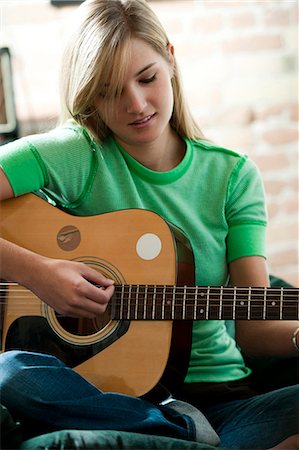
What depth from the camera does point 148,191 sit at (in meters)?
1.41

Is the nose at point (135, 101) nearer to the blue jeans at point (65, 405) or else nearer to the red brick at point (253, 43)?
the blue jeans at point (65, 405)

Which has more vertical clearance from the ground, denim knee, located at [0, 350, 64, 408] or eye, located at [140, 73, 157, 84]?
eye, located at [140, 73, 157, 84]

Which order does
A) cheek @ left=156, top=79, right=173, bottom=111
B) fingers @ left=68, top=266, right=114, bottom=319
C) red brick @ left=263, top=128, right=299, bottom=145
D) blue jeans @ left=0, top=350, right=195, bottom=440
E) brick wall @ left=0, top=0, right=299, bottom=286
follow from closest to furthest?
blue jeans @ left=0, top=350, right=195, bottom=440 → fingers @ left=68, top=266, right=114, bottom=319 → cheek @ left=156, top=79, right=173, bottom=111 → brick wall @ left=0, top=0, right=299, bottom=286 → red brick @ left=263, top=128, right=299, bottom=145

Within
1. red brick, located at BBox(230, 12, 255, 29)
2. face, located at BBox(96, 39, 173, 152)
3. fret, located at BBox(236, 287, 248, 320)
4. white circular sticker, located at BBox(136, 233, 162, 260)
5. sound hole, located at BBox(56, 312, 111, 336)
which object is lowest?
sound hole, located at BBox(56, 312, 111, 336)

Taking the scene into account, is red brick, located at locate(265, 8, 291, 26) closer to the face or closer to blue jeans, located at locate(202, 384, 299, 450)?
the face

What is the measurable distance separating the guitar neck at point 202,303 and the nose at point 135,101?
0.31m

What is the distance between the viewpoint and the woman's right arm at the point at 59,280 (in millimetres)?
1251

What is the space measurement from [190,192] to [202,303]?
272 millimetres

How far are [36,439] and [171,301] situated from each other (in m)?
0.32

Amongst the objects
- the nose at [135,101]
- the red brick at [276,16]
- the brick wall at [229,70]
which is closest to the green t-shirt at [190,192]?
the nose at [135,101]

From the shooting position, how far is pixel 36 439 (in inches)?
42.6

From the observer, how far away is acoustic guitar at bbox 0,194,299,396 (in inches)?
49.3

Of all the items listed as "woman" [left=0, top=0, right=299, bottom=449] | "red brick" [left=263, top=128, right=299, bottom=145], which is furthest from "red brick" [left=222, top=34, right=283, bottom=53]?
"woman" [left=0, top=0, right=299, bottom=449]

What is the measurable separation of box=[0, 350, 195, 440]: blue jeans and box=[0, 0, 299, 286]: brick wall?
4.29ft
